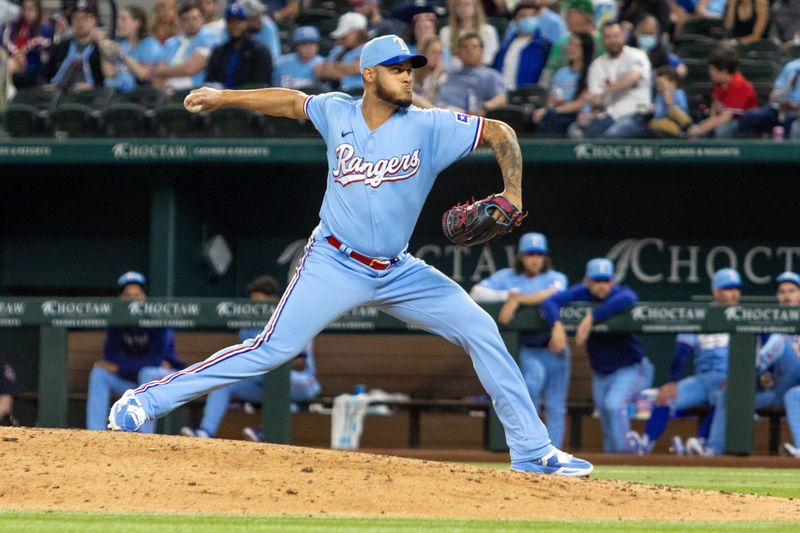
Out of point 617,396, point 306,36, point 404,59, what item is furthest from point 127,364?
point 404,59

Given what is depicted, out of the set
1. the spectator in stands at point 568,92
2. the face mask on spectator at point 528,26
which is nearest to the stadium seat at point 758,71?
the spectator in stands at point 568,92

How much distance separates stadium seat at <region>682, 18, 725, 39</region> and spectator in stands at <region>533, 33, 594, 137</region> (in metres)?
1.78

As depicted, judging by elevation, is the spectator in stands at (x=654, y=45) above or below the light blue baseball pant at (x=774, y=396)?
above

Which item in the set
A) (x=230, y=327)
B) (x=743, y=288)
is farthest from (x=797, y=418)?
(x=230, y=327)

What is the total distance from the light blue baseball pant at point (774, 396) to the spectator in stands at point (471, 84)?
9.97 ft

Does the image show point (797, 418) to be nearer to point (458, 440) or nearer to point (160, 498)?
point (458, 440)

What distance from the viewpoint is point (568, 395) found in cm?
886

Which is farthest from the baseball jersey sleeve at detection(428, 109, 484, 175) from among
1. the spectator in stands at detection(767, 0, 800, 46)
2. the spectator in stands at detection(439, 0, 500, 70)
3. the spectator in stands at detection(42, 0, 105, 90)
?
the spectator in stands at detection(42, 0, 105, 90)

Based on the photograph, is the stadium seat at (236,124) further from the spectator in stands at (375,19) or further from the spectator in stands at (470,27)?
the spectator in stands at (470,27)

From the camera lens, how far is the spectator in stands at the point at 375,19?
1205cm

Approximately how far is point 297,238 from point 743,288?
380 cm

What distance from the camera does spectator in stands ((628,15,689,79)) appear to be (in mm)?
11031

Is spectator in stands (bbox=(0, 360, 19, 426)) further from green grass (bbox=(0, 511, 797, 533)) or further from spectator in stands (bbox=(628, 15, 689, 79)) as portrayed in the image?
spectator in stands (bbox=(628, 15, 689, 79))

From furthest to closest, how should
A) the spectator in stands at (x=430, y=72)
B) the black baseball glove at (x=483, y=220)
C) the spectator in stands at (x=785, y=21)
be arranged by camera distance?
the spectator in stands at (x=785, y=21) → the spectator in stands at (x=430, y=72) → the black baseball glove at (x=483, y=220)
